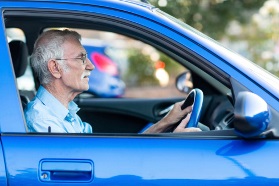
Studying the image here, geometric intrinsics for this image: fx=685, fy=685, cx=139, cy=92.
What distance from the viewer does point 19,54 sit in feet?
14.3

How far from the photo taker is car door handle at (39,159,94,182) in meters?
2.79

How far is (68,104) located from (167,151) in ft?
2.85

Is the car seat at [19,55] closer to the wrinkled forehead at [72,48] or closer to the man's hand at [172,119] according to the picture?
the wrinkled forehead at [72,48]

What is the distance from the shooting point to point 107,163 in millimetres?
2797

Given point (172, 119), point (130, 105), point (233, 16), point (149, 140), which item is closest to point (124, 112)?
point (130, 105)

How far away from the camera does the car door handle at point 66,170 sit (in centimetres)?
279

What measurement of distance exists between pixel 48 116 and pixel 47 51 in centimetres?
35

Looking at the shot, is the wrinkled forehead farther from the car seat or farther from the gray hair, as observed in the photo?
the car seat

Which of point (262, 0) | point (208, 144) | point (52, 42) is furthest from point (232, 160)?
point (262, 0)

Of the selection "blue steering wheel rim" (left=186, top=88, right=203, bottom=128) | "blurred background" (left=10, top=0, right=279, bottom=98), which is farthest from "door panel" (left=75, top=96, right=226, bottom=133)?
"blue steering wheel rim" (left=186, top=88, right=203, bottom=128)

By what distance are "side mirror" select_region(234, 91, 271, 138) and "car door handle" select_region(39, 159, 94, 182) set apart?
0.63m

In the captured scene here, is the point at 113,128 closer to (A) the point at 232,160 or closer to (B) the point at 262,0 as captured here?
(A) the point at 232,160

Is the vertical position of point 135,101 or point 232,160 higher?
point 135,101

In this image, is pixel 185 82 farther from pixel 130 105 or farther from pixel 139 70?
pixel 139 70
